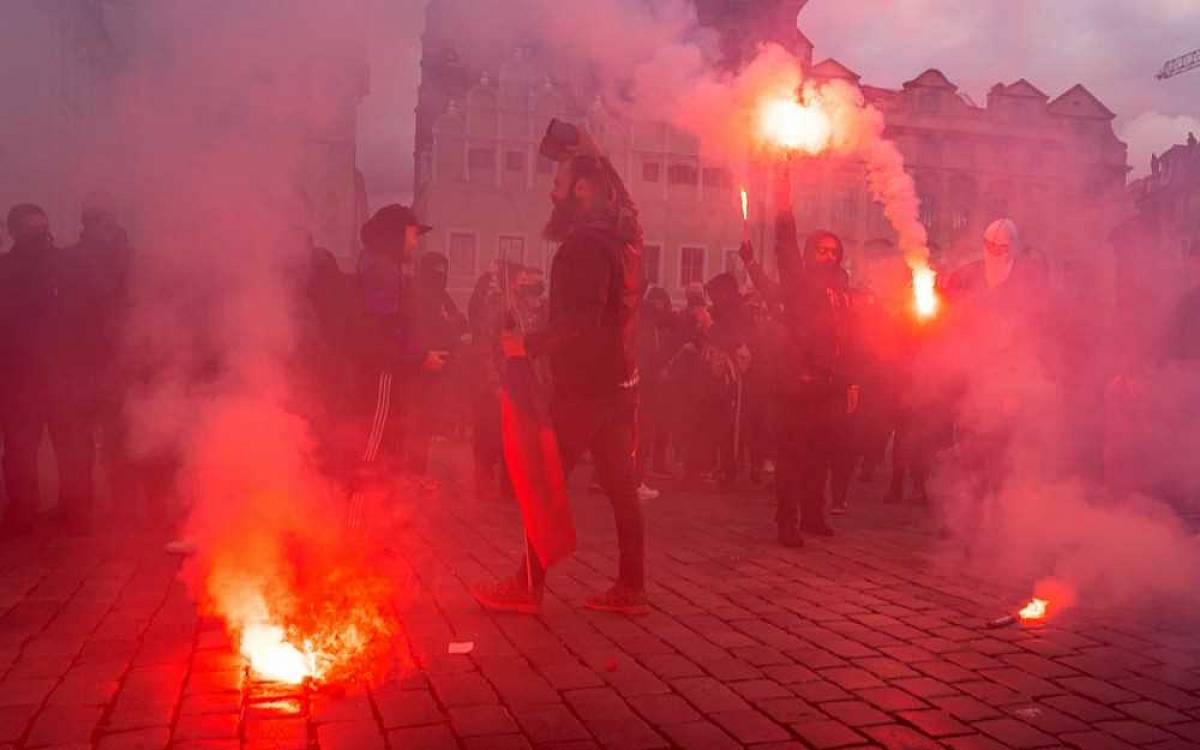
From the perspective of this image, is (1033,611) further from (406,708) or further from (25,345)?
(25,345)

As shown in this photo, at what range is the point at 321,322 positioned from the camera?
22.2ft

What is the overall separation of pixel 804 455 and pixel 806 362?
26.5 inches

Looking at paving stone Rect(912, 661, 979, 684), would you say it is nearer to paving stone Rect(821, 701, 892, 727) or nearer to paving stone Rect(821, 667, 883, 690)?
paving stone Rect(821, 667, 883, 690)

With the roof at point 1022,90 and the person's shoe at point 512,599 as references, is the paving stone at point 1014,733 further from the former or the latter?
the roof at point 1022,90

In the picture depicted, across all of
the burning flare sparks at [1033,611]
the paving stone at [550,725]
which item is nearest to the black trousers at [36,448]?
the paving stone at [550,725]

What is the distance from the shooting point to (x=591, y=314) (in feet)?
17.0

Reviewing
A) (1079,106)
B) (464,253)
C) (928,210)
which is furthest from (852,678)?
(1079,106)

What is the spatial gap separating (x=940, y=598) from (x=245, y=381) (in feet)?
13.7

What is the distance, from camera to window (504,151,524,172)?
35531mm

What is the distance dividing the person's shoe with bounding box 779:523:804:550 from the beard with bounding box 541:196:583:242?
121 inches

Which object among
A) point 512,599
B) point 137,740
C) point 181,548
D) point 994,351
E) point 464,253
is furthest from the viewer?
point 464,253

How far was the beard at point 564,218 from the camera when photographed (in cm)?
533

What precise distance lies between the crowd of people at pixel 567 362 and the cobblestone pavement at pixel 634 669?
2.30ft

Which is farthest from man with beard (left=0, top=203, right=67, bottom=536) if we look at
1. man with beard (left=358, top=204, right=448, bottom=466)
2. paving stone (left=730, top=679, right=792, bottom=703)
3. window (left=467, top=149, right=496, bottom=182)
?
window (left=467, top=149, right=496, bottom=182)
